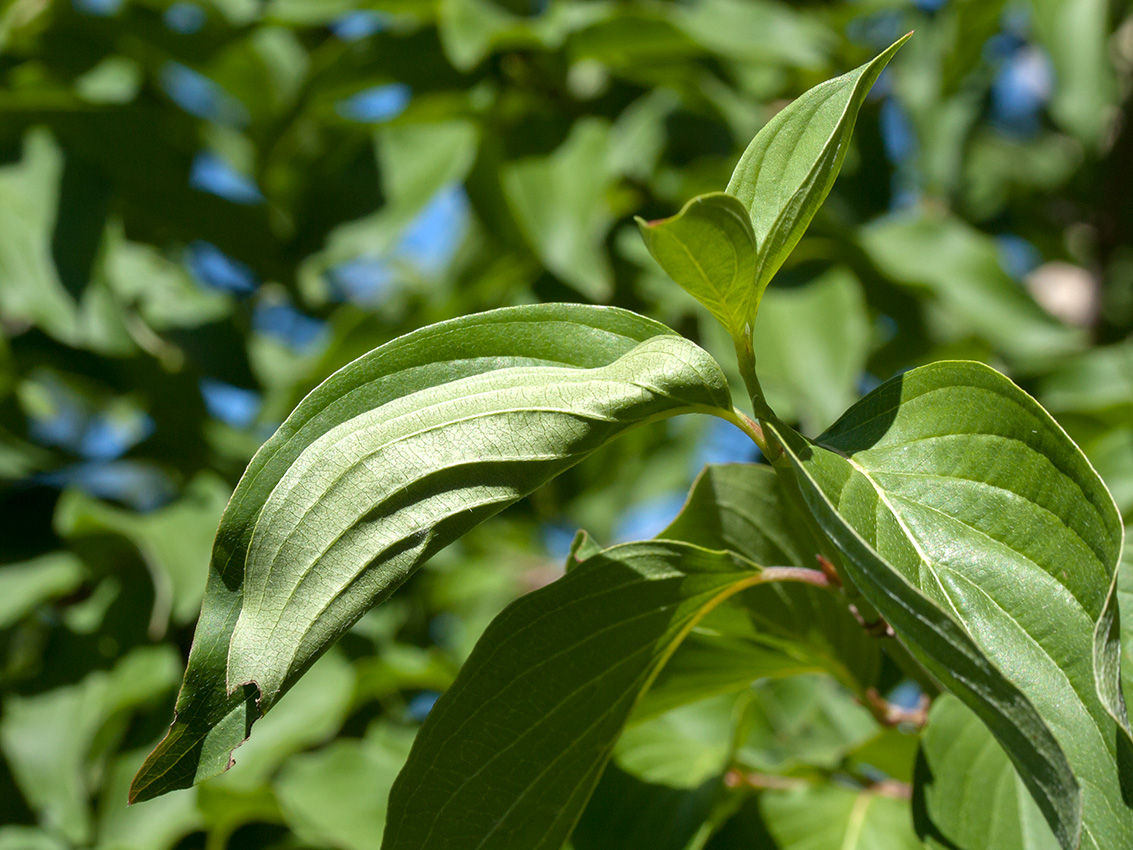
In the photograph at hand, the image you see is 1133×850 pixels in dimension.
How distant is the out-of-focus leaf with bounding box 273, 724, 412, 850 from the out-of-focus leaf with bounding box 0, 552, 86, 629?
40cm

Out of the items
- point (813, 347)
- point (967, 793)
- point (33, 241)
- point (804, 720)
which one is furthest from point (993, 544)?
point (33, 241)

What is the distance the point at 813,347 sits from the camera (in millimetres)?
1190

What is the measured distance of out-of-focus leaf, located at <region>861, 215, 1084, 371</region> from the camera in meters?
1.27

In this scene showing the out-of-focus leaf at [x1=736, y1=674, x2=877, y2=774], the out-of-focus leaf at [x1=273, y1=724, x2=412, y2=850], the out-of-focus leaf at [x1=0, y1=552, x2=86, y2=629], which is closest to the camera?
the out-of-focus leaf at [x1=273, y1=724, x2=412, y2=850]

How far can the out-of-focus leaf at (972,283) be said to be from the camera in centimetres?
127

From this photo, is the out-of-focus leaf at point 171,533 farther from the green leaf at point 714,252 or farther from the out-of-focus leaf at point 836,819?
the green leaf at point 714,252

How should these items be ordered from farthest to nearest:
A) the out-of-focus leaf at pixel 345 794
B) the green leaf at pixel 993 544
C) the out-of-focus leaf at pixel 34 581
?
the out-of-focus leaf at pixel 34 581 < the out-of-focus leaf at pixel 345 794 < the green leaf at pixel 993 544

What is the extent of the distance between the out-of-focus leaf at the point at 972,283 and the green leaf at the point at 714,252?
34.1 inches

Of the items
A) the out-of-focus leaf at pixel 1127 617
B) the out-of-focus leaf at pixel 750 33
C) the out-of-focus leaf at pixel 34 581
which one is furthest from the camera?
the out-of-focus leaf at pixel 750 33

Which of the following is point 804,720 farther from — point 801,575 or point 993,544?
point 993,544

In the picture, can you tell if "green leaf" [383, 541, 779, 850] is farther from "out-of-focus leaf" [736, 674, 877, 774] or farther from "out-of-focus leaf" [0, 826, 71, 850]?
"out-of-focus leaf" [0, 826, 71, 850]

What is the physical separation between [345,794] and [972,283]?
1.02 meters

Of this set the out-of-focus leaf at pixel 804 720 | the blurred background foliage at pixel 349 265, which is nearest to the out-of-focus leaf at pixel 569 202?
the blurred background foliage at pixel 349 265

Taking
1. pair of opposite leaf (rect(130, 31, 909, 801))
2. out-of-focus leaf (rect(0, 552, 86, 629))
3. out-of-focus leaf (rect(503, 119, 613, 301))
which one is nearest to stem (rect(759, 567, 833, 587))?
pair of opposite leaf (rect(130, 31, 909, 801))
